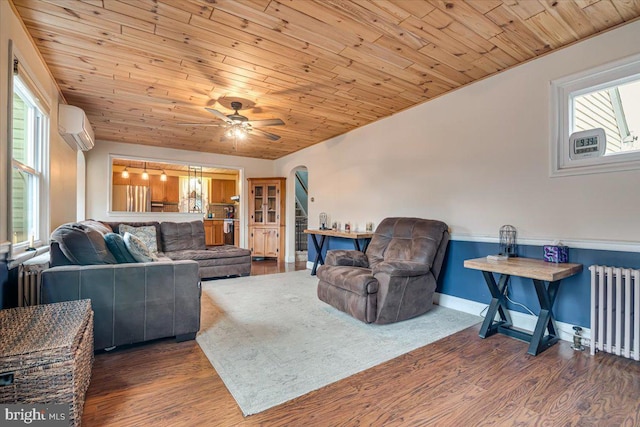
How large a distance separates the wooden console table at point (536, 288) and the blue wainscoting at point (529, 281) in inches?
4.8

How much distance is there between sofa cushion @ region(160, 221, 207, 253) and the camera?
16.6ft

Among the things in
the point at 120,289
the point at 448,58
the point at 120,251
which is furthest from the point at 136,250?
the point at 448,58

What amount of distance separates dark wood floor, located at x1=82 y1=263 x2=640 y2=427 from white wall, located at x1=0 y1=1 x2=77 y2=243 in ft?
4.16

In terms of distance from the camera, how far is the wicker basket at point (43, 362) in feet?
4.36

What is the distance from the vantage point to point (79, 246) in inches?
91.3

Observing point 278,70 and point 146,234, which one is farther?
point 146,234

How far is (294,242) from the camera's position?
7.08 m

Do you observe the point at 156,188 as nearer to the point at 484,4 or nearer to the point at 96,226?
the point at 96,226

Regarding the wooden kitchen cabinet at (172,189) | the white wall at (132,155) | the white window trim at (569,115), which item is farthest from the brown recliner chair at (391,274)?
the wooden kitchen cabinet at (172,189)

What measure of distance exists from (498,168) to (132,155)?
20.1 ft

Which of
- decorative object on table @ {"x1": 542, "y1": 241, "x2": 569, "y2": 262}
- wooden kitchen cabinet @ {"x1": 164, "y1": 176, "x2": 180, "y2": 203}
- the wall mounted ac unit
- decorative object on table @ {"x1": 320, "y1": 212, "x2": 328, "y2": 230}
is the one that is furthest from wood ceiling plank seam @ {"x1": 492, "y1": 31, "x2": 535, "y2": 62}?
wooden kitchen cabinet @ {"x1": 164, "y1": 176, "x2": 180, "y2": 203}

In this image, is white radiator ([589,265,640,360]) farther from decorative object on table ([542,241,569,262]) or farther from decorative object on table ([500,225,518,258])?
decorative object on table ([500,225,518,258])

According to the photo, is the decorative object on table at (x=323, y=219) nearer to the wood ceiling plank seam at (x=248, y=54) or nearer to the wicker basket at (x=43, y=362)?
the wood ceiling plank seam at (x=248, y=54)

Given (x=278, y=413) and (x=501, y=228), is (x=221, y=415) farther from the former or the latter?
(x=501, y=228)
